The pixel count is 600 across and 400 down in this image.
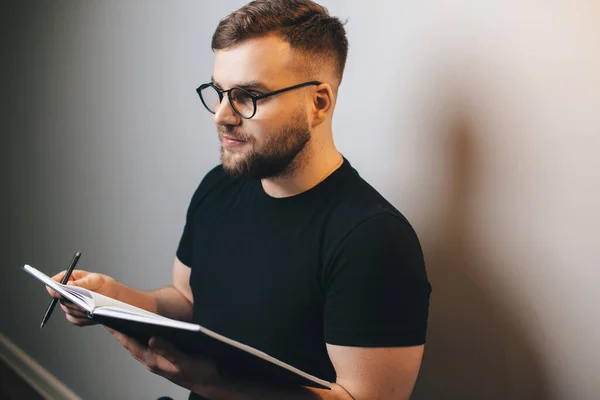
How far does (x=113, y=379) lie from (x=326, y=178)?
54.8 inches

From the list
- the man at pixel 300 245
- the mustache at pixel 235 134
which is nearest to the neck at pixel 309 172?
the man at pixel 300 245

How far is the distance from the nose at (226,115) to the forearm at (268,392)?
45 cm

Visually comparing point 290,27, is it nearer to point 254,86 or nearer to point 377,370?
point 254,86

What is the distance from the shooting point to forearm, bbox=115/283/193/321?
4.79 feet

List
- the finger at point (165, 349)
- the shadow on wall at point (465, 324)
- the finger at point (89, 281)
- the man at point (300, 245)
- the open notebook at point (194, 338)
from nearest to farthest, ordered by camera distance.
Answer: the open notebook at point (194, 338), the finger at point (165, 349), the man at point (300, 245), the shadow on wall at point (465, 324), the finger at point (89, 281)

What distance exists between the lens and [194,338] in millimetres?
901

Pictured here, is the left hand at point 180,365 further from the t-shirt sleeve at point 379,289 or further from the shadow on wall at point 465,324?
the shadow on wall at point 465,324

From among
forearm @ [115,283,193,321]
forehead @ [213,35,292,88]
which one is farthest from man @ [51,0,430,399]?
forearm @ [115,283,193,321]

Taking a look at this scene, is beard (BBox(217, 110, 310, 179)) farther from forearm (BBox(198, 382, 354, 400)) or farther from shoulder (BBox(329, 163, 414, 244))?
forearm (BBox(198, 382, 354, 400))

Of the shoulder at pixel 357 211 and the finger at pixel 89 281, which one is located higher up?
the shoulder at pixel 357 211

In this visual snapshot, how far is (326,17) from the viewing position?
121cm

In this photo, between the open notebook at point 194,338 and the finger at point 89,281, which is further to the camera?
the finger at point 89,281

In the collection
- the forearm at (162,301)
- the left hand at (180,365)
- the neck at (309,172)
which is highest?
the neck at (309,172)

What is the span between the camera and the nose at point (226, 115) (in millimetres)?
1181
